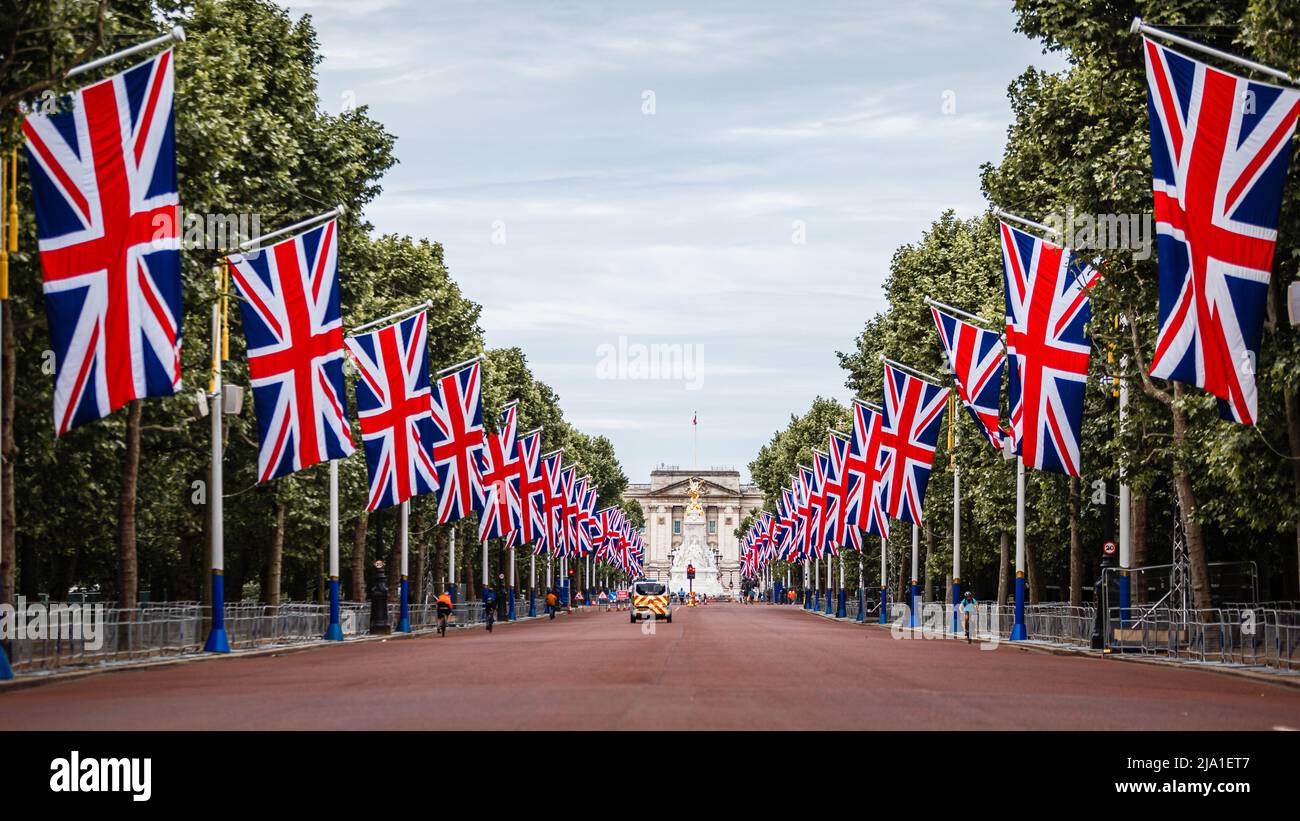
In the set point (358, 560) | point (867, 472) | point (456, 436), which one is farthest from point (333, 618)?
point (867, 472)

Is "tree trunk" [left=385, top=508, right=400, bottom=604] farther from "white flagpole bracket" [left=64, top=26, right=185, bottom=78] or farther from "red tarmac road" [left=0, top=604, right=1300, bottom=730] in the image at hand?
"white flagpole bracket" [left=64, top=26, right=185, bottom=78]

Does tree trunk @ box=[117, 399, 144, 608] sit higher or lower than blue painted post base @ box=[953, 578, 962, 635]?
higher

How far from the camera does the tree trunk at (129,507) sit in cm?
3781

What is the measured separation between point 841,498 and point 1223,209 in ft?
148

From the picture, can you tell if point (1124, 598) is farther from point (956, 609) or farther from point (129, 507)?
point (129, 507)

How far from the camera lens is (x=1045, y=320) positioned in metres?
37.0

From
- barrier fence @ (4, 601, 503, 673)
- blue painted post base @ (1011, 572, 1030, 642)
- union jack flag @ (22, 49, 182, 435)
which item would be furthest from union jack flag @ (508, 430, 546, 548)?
union jack flag @ (22, 49, 182, 435)

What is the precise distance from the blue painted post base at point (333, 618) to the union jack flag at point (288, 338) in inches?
571

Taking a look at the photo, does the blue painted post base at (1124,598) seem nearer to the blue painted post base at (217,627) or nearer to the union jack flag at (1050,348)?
the union jack flag at (1050,348)

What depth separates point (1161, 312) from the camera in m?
25.2

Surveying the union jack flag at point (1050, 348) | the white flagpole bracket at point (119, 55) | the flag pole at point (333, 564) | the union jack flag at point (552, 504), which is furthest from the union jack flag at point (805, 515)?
the white flagpole bracket at point (119, 55)

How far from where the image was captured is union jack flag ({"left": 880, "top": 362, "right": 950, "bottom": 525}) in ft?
171

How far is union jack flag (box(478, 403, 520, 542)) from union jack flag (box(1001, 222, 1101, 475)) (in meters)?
30.5
